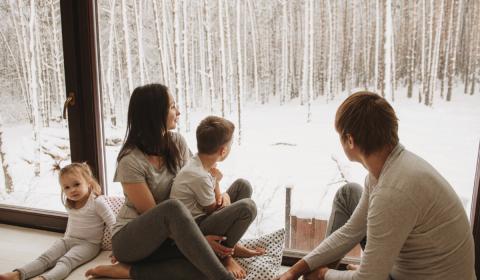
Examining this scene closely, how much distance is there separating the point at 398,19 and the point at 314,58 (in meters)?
0.40

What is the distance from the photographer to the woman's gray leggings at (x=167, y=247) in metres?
1.52

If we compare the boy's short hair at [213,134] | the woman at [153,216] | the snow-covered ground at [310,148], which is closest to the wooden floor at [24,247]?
the woman at [153,216]

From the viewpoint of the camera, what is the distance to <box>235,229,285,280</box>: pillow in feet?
5.72

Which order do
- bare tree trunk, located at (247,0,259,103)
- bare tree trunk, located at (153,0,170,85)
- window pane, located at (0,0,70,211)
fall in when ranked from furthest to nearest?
1. window pane, located at (0,0,70,211)
2. bare tree trunk, located at (153,0,170,85)
3. bare tree trunk, located at (247,0,259,103)

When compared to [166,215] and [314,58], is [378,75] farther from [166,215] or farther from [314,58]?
[166,215]

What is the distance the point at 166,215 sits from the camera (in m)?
1.53

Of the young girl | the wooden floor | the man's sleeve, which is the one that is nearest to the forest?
the young girl

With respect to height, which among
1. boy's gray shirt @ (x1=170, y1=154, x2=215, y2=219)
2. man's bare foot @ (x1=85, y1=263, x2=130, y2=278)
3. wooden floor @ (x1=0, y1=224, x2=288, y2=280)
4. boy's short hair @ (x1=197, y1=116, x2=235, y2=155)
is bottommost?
wooden floor @ (x1=0, y1=224, x2=288, y2=280)

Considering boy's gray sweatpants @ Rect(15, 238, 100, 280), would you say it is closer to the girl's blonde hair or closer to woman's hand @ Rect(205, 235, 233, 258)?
the girl's blonde hair

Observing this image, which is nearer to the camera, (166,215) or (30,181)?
(166,215)

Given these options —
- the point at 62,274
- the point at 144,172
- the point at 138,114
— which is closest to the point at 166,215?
the point at 144,172

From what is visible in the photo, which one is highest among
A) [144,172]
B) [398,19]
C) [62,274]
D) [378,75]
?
[398,19]

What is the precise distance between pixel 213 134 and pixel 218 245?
1.52ft

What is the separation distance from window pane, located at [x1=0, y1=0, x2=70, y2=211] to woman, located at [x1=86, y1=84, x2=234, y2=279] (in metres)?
0.85
